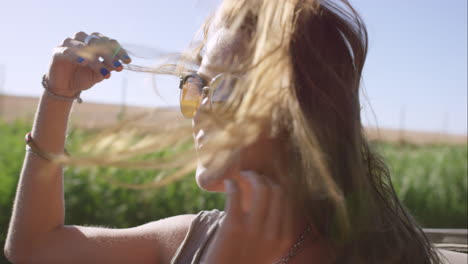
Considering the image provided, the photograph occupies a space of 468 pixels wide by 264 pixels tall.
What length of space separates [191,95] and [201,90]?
0.03m

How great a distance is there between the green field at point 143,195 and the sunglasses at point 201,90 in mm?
778

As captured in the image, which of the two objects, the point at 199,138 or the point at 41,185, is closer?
the point at 199,138

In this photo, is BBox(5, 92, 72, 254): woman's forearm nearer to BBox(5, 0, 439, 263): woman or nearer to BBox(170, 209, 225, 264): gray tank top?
BBox(5, 0, 439, 263): woman

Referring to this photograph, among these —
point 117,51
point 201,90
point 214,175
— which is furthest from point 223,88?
point 117,51

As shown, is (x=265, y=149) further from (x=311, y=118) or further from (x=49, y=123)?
(x=49, y=123)

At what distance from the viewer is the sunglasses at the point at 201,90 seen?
1228 millimetres

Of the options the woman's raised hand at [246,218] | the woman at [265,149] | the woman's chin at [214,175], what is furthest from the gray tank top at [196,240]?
the woman's raised hand at [246,218]

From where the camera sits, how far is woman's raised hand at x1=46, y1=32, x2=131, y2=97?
1.46 m

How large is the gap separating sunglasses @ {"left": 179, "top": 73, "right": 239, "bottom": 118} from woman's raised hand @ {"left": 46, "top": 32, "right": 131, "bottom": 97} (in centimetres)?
21

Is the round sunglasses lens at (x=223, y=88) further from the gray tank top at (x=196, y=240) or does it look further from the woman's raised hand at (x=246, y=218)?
the gray tank top at (x=196, y=240)

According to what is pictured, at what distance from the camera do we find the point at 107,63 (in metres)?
1.46

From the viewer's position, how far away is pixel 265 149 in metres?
1.39

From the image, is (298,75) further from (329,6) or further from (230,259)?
(230,259)

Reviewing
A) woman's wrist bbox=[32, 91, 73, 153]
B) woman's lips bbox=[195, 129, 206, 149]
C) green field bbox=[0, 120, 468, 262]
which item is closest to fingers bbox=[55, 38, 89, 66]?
woman's wrist bbox=[32, 91, 73, 153]
